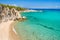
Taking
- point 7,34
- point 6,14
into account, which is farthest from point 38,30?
point 6,14

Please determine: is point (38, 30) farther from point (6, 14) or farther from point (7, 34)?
point (6, 14)

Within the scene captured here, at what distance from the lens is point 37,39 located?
7.45m

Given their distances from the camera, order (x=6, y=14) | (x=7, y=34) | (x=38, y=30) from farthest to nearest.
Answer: (x=6, y=14) < (x=38, y=30) < (x=7, y=34)

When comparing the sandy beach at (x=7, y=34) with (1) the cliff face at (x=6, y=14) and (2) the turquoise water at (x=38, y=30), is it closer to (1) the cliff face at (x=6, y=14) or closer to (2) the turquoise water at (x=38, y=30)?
(2) the turquoise water at (x=38, y=30)

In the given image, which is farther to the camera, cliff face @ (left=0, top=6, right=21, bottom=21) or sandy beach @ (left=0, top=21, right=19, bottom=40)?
cliff face @ (left=0, top=6, right=21, bottom=21)

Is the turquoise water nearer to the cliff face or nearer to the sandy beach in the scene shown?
the sandy beach

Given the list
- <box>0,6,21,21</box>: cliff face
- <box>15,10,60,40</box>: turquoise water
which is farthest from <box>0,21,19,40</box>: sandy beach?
<box>0,6,21,21</box>: cliff face

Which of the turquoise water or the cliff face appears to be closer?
the turquoise water

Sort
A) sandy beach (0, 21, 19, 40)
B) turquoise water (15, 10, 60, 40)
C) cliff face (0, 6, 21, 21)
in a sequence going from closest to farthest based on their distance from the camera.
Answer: sandy beach (0, 21, 19, 40)
turquoise water (15, 10, 60, 40)
cliff face (0, 6, 21, 21)

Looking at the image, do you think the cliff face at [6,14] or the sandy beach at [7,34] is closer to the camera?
the sandy beach at [7,34]

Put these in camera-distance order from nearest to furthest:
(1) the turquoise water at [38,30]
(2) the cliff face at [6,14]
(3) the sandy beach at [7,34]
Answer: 1. (3) the sandy beach at [7,34]
2. (1) the turquoise water at [38,30]
3. (2) the cliff face at [6,14]

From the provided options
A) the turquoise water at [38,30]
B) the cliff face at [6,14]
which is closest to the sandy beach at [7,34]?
the turquoise water at [38,30]

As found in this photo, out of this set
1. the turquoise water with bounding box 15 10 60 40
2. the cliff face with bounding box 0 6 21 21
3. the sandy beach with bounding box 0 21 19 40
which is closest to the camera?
the sandy beach with bounding box 0 21 19 40

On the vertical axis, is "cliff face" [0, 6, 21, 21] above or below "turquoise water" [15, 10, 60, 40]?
above
